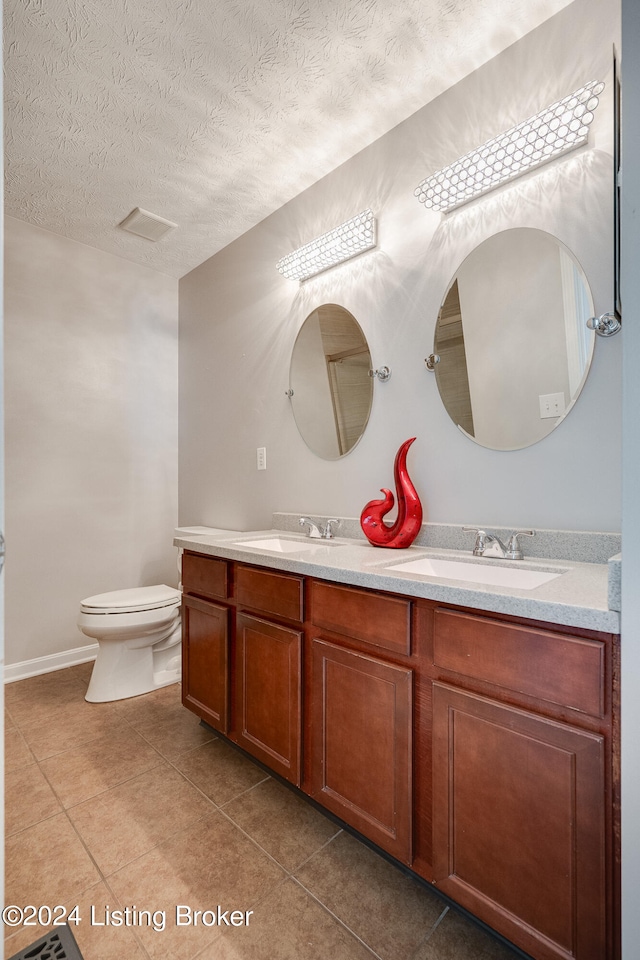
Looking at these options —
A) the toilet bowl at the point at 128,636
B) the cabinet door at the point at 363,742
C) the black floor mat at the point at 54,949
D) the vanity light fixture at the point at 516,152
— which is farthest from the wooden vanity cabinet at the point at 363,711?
the vanity light fixture at the point at 516,152

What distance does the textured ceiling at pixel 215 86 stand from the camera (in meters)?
1.55

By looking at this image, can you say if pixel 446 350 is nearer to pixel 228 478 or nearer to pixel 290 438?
pixel 290 438

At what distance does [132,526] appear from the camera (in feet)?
10.4

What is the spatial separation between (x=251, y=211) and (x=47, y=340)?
1.40m

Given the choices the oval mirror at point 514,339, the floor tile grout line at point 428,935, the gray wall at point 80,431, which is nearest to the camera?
the floor tile grout line at point 428,935

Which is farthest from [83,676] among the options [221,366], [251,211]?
[251,211]

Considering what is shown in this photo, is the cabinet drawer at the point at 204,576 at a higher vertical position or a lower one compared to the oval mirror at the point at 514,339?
lower

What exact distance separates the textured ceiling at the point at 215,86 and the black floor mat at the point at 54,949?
8.36 feet

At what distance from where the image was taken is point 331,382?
7.32ft

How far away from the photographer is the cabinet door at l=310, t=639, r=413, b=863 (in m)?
1.25

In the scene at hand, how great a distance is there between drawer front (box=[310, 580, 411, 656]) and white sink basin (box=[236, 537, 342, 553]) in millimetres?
541

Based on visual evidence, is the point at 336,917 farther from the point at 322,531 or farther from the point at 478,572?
the point at 322,531

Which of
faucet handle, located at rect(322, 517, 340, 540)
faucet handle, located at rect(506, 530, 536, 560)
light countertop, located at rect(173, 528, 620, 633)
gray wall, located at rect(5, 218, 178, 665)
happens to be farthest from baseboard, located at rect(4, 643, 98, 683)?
faucet handle, located at rect(506, 530, 536, 560)

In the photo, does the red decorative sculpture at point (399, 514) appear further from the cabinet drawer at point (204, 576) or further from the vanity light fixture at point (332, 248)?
the vanity light fixture at point (332, 248)
